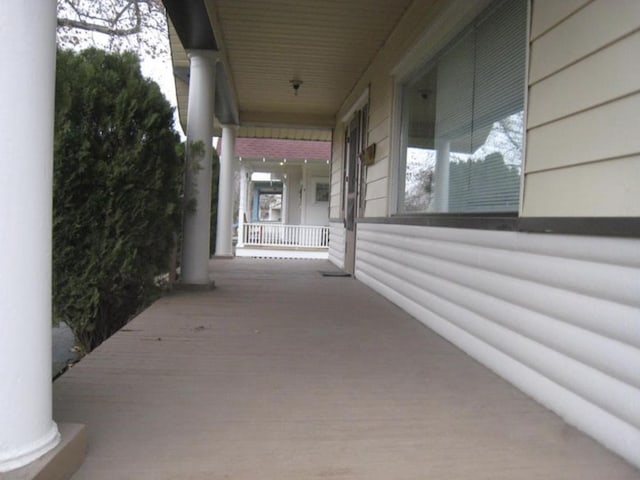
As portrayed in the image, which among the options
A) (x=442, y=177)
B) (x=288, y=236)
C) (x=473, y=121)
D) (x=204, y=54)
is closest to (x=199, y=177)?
(x=204, y=54)

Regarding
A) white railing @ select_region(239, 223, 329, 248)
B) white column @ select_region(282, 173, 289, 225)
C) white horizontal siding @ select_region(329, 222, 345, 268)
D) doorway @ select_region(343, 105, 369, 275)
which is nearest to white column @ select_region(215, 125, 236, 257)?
white horizontal siding @ select_region(329, 222, 345, 268)

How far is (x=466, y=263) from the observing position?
3.31m

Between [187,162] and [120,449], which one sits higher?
[187,162]

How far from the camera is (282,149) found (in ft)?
43.8

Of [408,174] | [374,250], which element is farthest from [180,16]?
[374,250]

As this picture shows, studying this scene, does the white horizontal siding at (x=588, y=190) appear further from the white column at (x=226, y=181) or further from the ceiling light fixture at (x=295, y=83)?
the white column at (x=226, y=181)

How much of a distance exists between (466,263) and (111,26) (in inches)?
490

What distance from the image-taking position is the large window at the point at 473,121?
2.93 metres

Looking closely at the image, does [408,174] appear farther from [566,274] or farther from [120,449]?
[120,449]

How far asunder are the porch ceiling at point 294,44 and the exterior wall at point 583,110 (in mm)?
2589

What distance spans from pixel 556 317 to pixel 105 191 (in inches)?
133

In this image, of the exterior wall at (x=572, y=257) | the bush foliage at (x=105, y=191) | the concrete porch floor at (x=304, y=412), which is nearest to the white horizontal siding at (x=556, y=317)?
the exterior wall at (x=572, y=257)

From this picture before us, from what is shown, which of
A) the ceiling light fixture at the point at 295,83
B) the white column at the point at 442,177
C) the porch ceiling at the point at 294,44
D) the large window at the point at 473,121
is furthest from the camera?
the ceiling light fixture at the point at 295,83

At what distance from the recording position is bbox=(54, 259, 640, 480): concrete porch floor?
5.69ft
